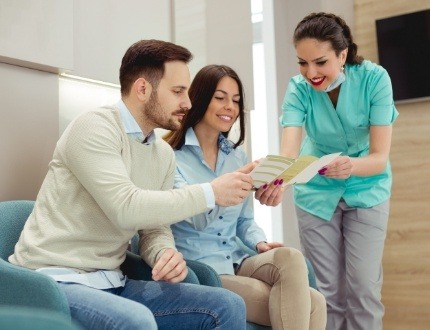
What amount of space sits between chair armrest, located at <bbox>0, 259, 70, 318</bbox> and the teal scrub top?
1.51 m

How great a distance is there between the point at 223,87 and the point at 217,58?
905 millimetres

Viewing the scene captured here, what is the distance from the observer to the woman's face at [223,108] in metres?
2.22

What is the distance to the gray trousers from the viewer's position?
254 centimetres

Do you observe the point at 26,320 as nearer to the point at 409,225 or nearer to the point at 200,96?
the point at 200,96

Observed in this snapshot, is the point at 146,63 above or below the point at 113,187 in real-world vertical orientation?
above

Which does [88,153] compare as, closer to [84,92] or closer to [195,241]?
[195,241]

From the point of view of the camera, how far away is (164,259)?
1580 mm

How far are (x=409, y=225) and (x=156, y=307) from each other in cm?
264

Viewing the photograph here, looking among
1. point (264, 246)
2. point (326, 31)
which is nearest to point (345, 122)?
point (326, 31)

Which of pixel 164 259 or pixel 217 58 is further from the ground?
pixel 217 58

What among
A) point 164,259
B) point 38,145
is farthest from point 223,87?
point 164,259

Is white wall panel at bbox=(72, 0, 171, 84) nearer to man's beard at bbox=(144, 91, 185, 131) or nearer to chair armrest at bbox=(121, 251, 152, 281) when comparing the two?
man's beard at bbox=(144, 91, 185, 131)

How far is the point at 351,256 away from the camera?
8.45 feet

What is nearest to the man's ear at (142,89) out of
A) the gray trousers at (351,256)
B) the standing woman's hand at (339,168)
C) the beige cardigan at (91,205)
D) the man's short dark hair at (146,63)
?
the man's short dark hair at (146,63)
